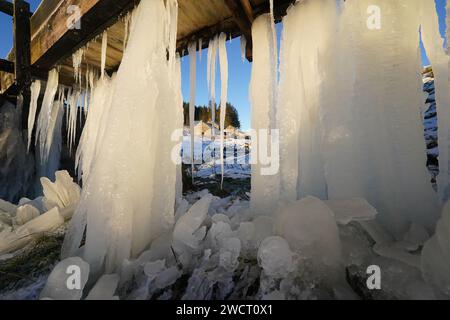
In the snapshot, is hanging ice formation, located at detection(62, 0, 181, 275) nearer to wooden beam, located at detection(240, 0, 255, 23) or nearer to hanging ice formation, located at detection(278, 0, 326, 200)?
wooden beam, located at detection(240, 0, 255, 23)

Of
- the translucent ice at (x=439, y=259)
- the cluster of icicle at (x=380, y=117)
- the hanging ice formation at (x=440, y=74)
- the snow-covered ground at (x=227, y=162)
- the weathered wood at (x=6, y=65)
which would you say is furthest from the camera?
the snow-covered ground at (x=227, y=162)

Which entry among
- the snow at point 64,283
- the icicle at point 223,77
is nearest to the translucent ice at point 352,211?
the snow at point 64,283

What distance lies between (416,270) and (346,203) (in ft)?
1.42

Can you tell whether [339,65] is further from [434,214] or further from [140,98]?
[140,98]

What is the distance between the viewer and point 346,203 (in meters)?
1.33

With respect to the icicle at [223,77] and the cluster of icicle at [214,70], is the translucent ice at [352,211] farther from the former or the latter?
the icicle at [223,77]

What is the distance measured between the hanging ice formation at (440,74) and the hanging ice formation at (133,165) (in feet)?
7.02

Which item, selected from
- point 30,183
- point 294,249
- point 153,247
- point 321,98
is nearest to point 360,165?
point 321,98

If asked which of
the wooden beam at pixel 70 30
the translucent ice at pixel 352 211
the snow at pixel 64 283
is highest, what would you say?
the wooden beam at pixel 70 30

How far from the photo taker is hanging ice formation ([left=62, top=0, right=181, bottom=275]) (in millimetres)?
1606

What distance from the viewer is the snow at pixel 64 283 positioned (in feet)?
3.85

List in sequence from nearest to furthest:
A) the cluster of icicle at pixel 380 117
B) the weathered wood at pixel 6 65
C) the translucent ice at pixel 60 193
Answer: the cluster of icicle at pixel 380 117
the translucent ice at pixel 60 193
the weathered wood at pixel 6 65

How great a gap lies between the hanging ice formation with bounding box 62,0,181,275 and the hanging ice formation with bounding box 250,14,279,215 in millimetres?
894

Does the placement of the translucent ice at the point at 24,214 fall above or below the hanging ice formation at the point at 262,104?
below
